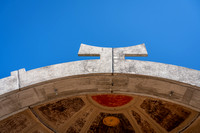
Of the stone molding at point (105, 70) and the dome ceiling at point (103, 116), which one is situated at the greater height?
the stone molding at point (105, 70)

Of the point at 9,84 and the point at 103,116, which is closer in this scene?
the point at 9,84

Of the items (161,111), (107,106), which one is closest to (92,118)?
(107,106)

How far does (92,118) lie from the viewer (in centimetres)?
970

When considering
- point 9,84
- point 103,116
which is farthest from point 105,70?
point 103,116

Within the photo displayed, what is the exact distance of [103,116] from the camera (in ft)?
32.1

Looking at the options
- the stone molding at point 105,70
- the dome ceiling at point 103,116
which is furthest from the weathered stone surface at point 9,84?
the dome ceiling at point 103,116

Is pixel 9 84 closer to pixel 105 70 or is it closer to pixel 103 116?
pixel 105 70

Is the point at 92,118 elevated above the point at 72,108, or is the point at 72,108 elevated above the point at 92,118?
the point at 72,108

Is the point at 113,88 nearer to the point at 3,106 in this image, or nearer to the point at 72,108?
the point at 72,108

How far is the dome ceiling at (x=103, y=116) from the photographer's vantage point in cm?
823

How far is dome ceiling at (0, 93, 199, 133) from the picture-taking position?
8.23m

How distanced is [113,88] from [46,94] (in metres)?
2.23

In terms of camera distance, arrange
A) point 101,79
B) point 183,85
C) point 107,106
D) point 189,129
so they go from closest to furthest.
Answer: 1. point 183,85
2. point 101,79
3. point 189,129
4. point 107,106

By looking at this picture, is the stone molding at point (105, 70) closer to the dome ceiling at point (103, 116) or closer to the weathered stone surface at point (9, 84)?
the weathered stone surface at point (9, 84)
